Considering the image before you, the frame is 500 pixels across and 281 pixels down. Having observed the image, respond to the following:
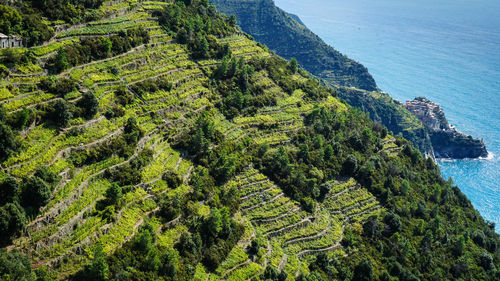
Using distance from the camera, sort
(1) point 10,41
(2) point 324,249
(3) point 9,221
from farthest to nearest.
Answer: (2) point 324,249, (1) point 10,41, (3) point 9,221

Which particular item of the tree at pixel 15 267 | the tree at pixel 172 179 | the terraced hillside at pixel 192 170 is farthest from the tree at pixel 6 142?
the tree at pixel 172 179

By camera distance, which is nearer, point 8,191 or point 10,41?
point 8,191

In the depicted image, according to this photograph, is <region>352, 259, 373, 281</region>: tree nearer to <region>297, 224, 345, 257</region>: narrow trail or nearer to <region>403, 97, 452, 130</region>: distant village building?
<region>297, 224, 345, 257</region>: narrow trail

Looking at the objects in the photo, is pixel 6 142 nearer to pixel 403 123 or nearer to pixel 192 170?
pixel 192 170

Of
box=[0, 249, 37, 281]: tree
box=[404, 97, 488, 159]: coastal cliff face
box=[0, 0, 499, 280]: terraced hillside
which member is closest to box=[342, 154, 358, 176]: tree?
box=[0, 0, 499, 280]: terraced hillside

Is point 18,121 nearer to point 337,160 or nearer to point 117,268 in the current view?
point 117,268

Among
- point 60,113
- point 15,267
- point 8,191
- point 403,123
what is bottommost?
point 403,123

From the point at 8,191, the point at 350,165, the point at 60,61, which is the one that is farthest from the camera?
the point at 350,165

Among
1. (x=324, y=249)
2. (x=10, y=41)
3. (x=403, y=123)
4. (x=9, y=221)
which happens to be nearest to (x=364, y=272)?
(x=324, y=249)
